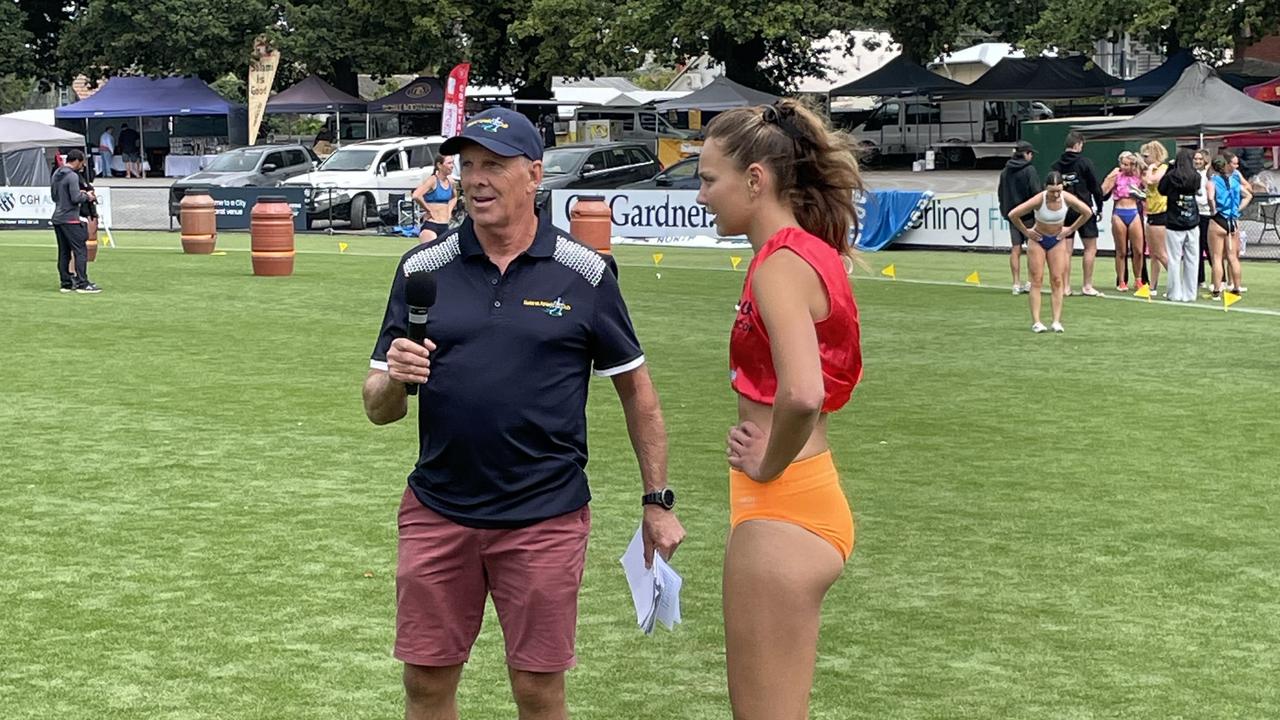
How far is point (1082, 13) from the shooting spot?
1732 inches

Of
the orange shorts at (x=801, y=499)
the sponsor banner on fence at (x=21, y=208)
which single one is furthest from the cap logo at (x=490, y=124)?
the sponsor banner on fence at (x=21, y=208)

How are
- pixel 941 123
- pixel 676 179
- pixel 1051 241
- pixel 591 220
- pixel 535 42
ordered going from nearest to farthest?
pixel 1051 241
pixel 591 220
pixel 676 179
pixel 535 42
pixel 941 123

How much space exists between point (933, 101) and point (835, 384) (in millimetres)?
52228

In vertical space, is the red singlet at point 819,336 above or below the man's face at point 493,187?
below

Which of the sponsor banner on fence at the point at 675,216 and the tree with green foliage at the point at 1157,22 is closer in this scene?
the sponsor banner on fence at the point at 675,216

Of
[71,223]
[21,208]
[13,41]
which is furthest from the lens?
[13,41]

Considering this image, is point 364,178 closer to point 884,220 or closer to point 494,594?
point 884,220

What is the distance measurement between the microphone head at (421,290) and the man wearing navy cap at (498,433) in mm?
241

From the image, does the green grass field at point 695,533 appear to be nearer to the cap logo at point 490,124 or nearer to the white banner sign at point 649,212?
the cap logo at point 490,124

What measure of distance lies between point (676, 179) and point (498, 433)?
29.3 meters

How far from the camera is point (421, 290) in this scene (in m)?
4.20

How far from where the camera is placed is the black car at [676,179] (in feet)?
109

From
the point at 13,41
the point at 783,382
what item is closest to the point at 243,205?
the point at 13,41

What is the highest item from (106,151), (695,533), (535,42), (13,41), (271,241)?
(13,41)
